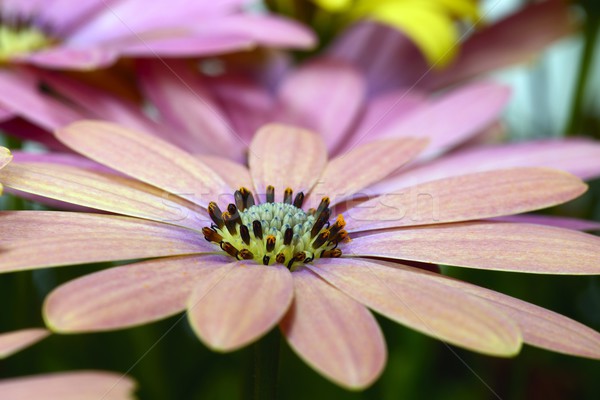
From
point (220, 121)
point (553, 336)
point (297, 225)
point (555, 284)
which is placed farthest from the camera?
point (555, 284)

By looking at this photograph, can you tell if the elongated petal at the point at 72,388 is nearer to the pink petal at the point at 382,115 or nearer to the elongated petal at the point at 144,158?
the elongated petal at the point at 144,158

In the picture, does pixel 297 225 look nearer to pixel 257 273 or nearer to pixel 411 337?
pixel 257 273

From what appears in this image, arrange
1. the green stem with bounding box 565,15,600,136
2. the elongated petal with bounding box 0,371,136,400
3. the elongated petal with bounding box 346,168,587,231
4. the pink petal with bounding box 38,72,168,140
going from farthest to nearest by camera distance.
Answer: the green stem with bounding box 565,15,600,136 → the pink petal with bounding box 38,72,168,140 → the elongated petal with bounding box 346,168,587,231 → the elongated petal with bounding box 0,371,136,400

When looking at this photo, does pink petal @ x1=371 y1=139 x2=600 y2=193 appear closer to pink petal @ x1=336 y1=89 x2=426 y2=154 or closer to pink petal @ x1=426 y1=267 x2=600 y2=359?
pink petal @ x1=336 y1=89 x2=426 y2=154

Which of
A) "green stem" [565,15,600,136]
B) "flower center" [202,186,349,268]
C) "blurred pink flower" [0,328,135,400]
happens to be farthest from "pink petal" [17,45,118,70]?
"green stem" [565,15,600,136]

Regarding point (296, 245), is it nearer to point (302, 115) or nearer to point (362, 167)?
point (362, 167)

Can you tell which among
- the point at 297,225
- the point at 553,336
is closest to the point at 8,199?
the point at 297,225

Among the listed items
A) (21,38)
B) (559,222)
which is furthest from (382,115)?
(21,38)
